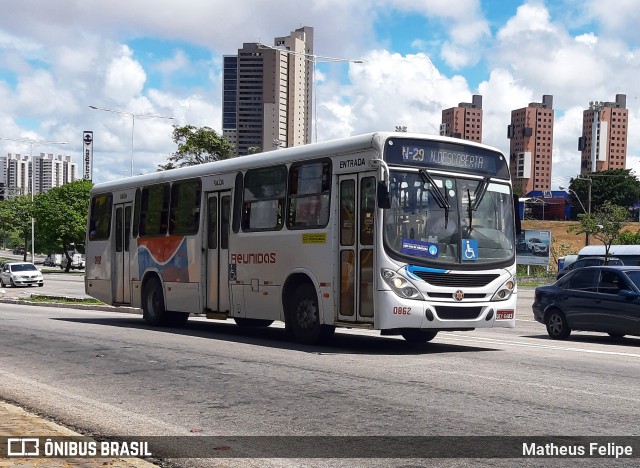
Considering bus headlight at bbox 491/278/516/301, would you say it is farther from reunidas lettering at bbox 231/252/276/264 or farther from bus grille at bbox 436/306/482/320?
reunidas lettering at bbox 231/252/276/264

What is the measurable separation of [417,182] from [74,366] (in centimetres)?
568

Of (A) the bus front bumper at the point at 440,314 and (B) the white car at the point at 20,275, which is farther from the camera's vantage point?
(B) the white car at the point at 20,275

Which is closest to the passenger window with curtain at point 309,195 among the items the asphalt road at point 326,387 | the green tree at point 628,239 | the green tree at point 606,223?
the asphalt road at point 326,387

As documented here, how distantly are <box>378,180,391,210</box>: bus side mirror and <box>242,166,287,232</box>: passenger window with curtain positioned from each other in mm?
2953

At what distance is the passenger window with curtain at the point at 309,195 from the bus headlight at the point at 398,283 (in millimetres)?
1671

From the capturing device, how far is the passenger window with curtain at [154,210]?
2009 cm

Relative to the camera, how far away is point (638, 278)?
59.0 feet

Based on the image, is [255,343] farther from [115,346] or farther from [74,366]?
[74,366]

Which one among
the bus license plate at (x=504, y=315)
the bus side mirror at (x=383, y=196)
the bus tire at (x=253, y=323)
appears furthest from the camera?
the bus tire at (x=253, y=323)

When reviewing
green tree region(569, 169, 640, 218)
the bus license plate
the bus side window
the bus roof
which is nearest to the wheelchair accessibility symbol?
the bus license plate

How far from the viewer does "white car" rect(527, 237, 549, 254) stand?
251 feet

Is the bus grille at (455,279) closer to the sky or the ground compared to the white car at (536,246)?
closer to the ground

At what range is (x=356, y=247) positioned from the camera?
1399 cm

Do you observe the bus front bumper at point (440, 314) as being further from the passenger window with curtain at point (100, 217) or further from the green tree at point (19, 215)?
the green tree at point (19, 215)
